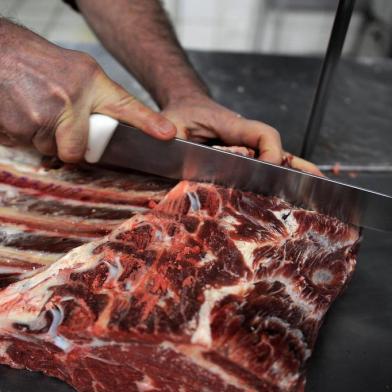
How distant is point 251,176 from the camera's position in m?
1.62

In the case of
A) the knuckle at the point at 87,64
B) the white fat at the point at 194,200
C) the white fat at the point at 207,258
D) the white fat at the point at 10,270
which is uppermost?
the knuckle at the point at 87,64

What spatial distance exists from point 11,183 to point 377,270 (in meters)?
1.26

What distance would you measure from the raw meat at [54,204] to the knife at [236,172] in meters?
0.10

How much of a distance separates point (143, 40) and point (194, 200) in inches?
45.0

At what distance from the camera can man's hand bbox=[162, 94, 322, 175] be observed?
1821 millimetres

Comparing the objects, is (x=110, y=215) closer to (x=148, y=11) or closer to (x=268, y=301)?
(x=268, y=301)

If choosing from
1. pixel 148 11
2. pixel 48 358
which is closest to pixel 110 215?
pixel 48 358

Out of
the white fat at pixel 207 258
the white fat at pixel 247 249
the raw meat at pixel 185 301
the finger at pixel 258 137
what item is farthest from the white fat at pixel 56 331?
the finger at pixel 258 137

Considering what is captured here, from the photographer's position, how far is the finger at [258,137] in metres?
1.79

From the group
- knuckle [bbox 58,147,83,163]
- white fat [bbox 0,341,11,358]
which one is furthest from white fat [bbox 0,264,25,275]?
knuckle [bbox 58,147,83,163]

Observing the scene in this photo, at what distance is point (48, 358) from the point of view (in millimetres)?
1439

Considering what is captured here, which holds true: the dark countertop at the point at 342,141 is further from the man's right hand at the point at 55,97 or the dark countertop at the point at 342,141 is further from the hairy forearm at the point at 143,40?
the man's right hand at the point at 55,97

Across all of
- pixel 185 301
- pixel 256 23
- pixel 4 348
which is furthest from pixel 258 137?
pixel 256 23

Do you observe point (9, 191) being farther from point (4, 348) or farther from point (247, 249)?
point (247, 249)
